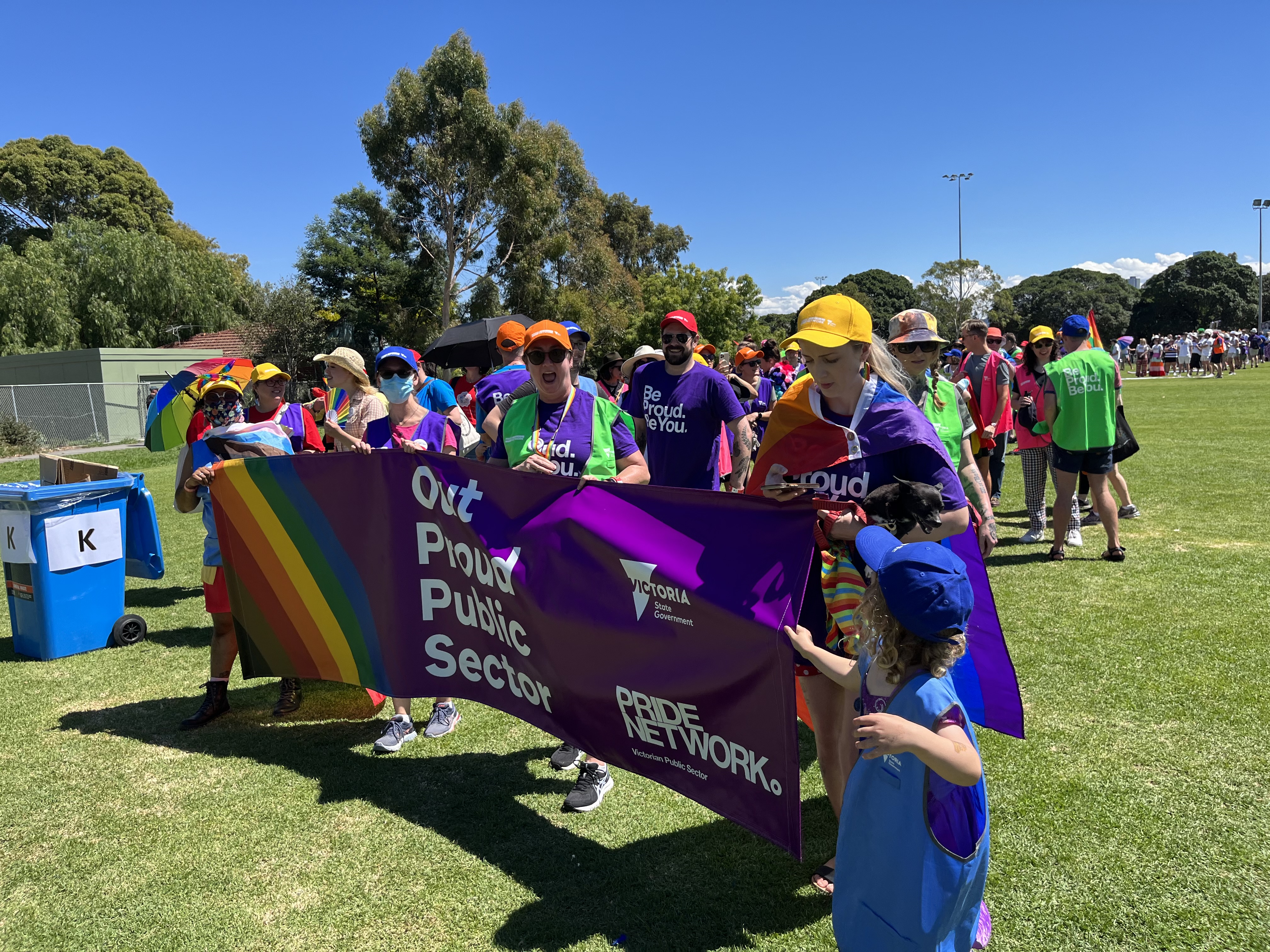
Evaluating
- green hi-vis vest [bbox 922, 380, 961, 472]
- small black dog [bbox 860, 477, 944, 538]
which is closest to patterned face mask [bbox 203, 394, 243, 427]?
small black dog [bbox 860, 477, 944, 538]

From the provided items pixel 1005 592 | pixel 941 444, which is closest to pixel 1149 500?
pixel 1005 592

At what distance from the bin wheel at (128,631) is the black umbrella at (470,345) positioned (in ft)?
29.1

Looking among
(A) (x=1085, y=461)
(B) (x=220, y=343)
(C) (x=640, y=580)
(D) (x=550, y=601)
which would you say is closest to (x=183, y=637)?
(D) (x=550, y=601)

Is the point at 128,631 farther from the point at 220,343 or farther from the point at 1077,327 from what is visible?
the point at 220,343

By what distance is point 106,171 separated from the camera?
193 feet

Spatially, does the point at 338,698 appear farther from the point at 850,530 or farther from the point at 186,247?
the point at 186,247

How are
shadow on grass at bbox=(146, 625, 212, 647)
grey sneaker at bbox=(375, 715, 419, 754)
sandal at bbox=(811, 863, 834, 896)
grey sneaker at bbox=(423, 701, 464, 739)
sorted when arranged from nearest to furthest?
sandal at bbox=(811, 863, 834, 896) → grey sneaker at bbox=(375, 715, 419, 754) → grey sneaker at bbox=(423, 701, 464, 739) → shadow on grass at bbox=(146, 625, 212, 647)

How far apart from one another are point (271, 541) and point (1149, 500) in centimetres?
966

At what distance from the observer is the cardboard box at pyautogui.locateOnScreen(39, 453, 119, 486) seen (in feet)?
21.9

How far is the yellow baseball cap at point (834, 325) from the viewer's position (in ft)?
9.41

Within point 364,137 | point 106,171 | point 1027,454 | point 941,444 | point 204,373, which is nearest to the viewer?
point 941,444

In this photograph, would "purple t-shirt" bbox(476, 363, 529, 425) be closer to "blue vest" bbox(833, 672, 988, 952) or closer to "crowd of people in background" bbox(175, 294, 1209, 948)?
"crowd of people in background" bbox(175, 294, 1209, 948)

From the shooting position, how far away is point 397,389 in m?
5.04

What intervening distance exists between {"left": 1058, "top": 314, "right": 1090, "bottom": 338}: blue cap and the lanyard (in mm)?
5581
